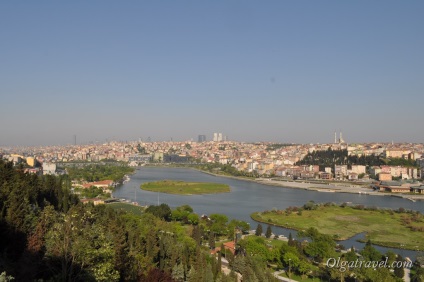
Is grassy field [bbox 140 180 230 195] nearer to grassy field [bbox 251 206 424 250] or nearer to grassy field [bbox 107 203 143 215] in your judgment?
grassy field [bbox 107 203 143 215]

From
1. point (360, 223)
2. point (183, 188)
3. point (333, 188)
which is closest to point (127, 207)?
point (183, 188)

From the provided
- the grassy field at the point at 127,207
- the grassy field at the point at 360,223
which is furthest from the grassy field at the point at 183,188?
the grassy field at the point at 360,223

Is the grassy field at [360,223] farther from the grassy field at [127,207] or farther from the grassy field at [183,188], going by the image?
the grassy field at [183,188]

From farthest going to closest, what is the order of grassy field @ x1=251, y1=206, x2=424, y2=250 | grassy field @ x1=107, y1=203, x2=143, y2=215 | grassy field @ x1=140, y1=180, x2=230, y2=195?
grassy field @ x1=140, y1=180, x2=230, y2=195, grassy field @ x1=107, y1=203, x2=143, y2=215, grassy field @ x1=251, y1=206, x2=424, y2=250

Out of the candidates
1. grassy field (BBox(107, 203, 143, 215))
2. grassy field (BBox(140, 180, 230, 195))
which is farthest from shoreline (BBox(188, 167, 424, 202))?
grassy field (BBox(107, 203, 143, 215))

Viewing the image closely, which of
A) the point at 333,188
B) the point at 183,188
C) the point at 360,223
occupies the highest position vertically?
the point at 360,223

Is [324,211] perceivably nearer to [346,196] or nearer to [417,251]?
[417,251]

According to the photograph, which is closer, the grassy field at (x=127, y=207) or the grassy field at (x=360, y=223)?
the grassy field at (x=360, y=223)

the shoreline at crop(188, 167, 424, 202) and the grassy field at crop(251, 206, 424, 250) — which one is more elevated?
the grassy field at crop(251, 206, 424, 250)

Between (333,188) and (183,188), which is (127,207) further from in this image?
(333,188)
